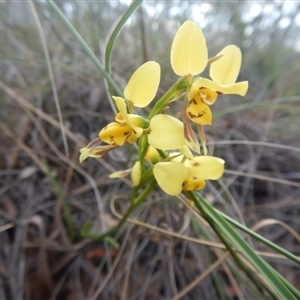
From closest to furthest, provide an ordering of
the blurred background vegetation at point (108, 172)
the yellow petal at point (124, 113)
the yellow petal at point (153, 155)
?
the yellow petal at point (124, 113) → the yellow petal at point (153, 155) → the blurred background vegetation at point (108, 172)

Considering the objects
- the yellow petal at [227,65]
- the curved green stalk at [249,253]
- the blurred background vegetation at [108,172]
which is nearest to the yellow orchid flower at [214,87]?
the yellow petal at [227,65]

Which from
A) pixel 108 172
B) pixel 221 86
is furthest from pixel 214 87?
pixel 108 172

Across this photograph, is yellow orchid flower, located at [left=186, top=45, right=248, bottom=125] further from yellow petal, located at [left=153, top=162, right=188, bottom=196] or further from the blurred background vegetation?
the blurred background vegetation

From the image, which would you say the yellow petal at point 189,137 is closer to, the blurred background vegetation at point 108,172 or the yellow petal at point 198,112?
the yellow petal at point 198,112

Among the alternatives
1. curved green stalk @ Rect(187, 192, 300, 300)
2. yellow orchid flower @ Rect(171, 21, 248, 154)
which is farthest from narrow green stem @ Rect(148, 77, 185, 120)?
curved green stalk @ Rect(187, 192, 300, 300)

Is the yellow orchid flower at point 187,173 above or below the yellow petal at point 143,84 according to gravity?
below

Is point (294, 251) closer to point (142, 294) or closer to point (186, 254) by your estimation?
point (186, 254)

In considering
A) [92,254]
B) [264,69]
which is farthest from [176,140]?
[264,69]

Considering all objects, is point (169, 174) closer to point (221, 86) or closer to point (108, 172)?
point (221, 86)
